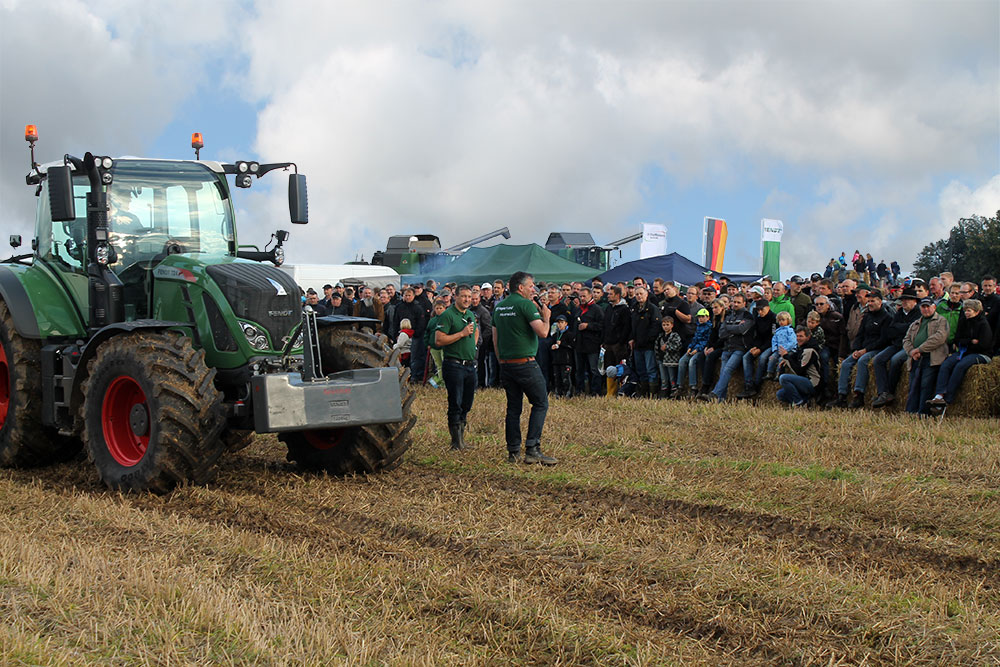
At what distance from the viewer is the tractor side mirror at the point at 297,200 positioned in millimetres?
8531

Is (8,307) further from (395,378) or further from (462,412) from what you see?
(462,412)

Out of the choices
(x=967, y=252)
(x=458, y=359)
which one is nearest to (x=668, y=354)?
(x=458, y=359)

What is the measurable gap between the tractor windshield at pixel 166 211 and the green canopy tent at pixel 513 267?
1505cm

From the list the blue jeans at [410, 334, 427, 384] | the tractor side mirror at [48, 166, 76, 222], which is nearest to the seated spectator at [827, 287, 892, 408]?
the blue jeans at [410, 334, 427, 384]

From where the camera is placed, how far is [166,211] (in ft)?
27.9

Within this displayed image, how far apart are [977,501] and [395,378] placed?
4.29 metres

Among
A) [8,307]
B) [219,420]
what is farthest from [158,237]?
[219,420]

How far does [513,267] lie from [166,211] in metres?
16.3

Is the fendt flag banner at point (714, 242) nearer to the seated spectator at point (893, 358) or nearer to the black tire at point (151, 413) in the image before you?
the seated spectator at point (893, 358)

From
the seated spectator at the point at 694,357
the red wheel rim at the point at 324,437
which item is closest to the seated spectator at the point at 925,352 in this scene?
the seated spectator at the point at 694,357

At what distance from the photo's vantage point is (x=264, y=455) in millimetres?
9469

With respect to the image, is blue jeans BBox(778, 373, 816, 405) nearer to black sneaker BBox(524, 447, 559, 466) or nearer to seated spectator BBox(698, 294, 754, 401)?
seated spectator BBox(698, 294, 754, 401)

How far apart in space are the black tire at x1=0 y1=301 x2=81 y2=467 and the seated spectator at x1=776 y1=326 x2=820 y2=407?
824 centimetres

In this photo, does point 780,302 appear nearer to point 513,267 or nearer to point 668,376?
point 668,376
